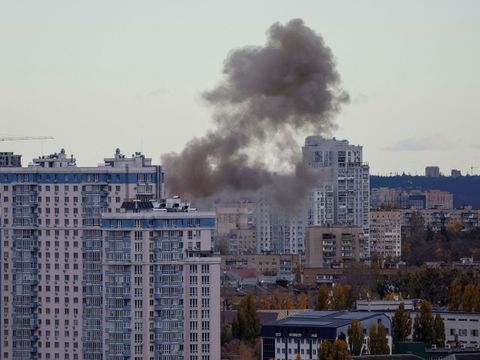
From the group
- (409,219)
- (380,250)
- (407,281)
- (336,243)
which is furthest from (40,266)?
(409,219)

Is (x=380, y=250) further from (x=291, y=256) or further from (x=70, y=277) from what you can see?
(x=70, y=277)

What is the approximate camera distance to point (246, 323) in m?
64.1

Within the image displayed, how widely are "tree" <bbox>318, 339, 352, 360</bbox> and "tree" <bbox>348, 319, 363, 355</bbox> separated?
424 centimetres

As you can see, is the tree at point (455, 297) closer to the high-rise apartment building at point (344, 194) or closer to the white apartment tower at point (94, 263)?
the white apartment tower at point (94, 263)

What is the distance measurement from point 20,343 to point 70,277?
2027mm

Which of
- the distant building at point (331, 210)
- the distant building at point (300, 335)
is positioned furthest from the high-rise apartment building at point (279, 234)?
the distant building at point (300, 335)

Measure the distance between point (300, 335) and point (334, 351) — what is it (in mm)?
5264

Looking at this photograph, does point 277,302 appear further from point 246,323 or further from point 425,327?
point 425,327

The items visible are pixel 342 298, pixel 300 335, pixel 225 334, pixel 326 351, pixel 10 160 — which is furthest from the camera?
pixel 342 298

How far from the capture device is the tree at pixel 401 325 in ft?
210

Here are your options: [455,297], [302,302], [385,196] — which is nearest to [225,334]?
[302,302]

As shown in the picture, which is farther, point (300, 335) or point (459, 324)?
point (459, 324)

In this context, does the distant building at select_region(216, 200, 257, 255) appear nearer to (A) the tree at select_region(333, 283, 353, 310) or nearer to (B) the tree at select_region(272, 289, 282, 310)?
(B) the tree at select_region(272, 289, 282, 310)

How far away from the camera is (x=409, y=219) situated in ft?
411
